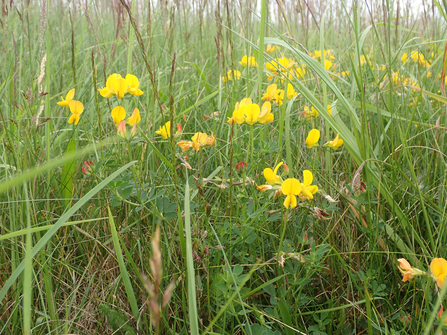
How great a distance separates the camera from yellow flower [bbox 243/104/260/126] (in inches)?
46.1

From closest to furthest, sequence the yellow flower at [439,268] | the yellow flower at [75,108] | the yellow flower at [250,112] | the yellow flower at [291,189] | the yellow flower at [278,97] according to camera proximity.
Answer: the yellow flower at [439,268], the yellow flower at [291,189], the yellow flower at [250,112], the yellow flower at [75,108], the yellow flower at [278,97]

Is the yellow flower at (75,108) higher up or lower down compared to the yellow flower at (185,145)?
higher up

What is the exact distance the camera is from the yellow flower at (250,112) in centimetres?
117

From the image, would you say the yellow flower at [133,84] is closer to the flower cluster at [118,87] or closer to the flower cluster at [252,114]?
the flower cluster at [118,87]

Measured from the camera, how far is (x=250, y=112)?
3.89 feet

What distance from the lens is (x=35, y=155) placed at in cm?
141

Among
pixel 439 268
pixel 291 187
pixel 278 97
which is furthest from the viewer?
pixel 278 97

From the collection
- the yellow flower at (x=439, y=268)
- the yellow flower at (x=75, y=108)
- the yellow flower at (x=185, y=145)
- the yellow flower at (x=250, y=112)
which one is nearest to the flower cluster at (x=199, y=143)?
the yellow flower at (x=185, y=145)

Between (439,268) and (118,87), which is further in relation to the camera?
(118,87)

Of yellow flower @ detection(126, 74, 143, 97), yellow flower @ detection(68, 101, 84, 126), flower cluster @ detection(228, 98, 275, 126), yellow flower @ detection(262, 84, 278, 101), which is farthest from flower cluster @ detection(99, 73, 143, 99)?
yellow flower @ detection(262, 84, 278, 101)

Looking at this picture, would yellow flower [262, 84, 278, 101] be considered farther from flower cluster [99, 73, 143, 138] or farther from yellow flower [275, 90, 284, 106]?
flower cluster [99, 73, 143, 138]

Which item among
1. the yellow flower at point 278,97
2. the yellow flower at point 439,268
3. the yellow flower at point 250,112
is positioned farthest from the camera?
the yellow flower at point 278,97

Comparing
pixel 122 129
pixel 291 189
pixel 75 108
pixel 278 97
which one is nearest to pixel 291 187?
pixel 291 189

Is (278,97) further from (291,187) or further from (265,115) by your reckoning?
(291,187)
